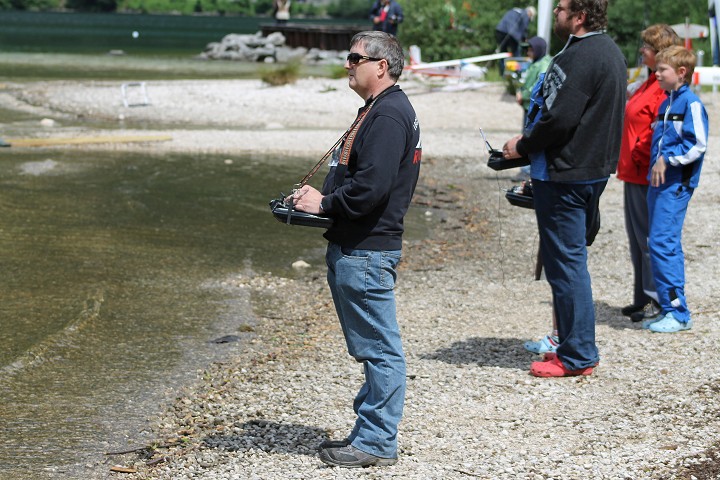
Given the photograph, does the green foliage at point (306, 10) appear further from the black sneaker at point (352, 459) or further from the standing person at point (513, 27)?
the black sneaker at point (352, 459)

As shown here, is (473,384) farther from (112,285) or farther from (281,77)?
(281,77)

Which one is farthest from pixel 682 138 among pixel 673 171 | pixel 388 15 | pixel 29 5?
pixel 29 5

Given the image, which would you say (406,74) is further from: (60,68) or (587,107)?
(587,107)

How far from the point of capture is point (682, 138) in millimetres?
6730

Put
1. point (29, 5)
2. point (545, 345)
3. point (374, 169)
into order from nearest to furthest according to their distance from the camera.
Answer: point (374, 169)
point (545, 345)
point (29, 5)

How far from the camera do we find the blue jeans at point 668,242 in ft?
22.4

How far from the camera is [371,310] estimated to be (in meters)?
4.59

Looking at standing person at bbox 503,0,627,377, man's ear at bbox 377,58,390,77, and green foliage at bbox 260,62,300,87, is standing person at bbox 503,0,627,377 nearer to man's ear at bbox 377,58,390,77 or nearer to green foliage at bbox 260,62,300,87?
man's ear at bbox 377,58,390,77

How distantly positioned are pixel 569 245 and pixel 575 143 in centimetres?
56

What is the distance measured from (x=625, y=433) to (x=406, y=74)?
72.9 feet

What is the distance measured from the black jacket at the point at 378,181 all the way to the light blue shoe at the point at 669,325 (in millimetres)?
3014

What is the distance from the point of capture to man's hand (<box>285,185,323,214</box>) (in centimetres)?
456

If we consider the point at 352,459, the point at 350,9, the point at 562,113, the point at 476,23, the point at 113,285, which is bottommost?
the point at 350,9

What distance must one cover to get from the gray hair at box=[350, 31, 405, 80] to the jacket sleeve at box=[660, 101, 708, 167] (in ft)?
9.21
